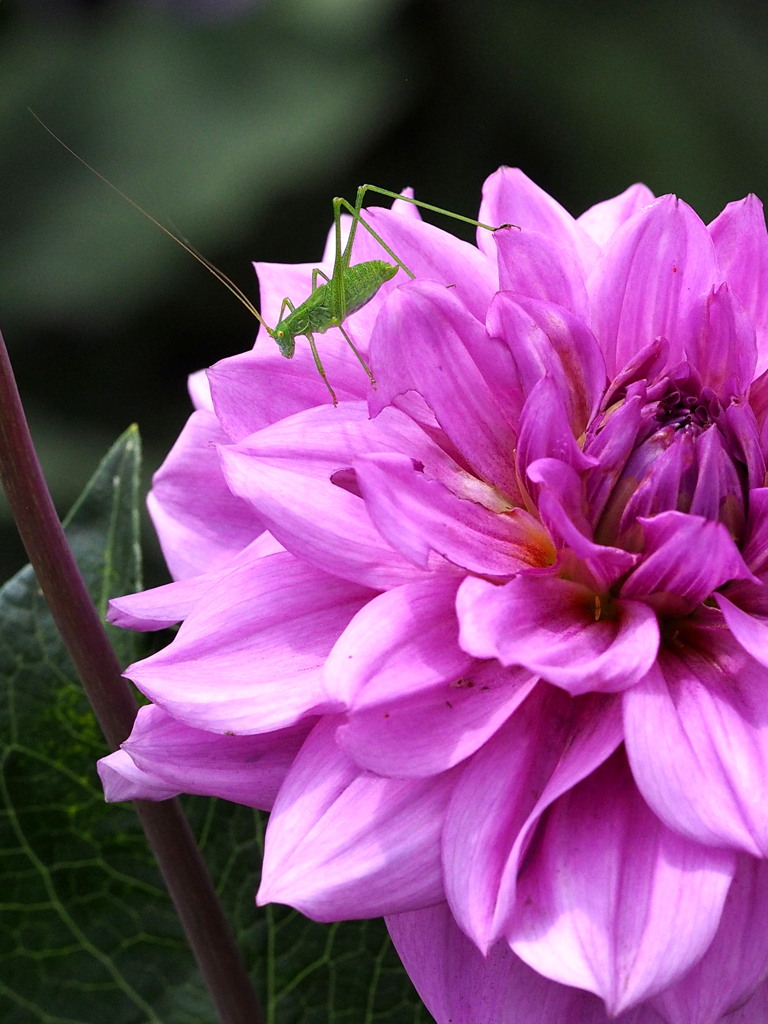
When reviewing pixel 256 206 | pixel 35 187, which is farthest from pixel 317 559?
pixel 35 187

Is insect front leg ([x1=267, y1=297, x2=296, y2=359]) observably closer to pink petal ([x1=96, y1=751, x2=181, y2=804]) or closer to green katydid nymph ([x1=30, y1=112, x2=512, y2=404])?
green katydid nymph ([x1=30, y1=112, x2=512, y2=404])

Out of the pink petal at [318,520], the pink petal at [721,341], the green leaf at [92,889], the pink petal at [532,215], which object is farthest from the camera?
the green leaf at [92,889]

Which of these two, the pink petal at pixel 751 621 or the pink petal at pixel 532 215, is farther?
the pink petal at pixel 532 215

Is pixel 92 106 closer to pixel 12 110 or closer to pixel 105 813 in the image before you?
pixel 12 110

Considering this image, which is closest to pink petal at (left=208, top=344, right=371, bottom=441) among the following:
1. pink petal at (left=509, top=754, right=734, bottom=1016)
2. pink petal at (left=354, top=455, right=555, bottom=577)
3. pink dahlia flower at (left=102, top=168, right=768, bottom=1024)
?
pink dahlia flower at (left=102, top=168, right=768, bottom=1024)

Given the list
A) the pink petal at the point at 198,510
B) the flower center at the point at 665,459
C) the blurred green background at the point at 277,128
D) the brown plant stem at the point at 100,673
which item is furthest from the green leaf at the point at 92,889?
the blurred green background at the point at 277,128

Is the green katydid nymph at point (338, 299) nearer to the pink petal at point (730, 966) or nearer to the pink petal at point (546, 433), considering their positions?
the pink petal at point (546, 433)
